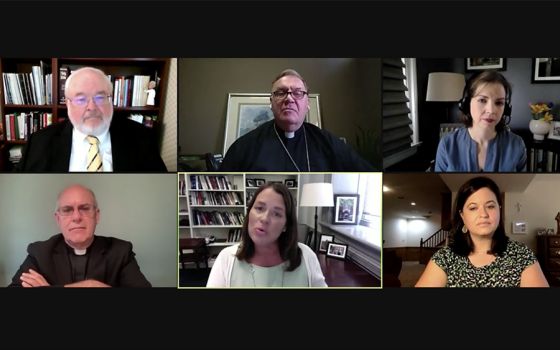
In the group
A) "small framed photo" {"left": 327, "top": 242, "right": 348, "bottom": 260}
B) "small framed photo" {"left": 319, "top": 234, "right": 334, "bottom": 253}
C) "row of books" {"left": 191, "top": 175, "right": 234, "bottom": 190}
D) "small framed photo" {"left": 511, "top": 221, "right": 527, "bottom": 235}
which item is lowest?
"small framed photo" {"left": 327, "top": 242, "right": 348, "bottom": 260}

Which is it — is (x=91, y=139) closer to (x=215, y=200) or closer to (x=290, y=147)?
(x=215, y=200)

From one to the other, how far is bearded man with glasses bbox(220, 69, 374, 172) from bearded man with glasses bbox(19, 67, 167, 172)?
0.70 m

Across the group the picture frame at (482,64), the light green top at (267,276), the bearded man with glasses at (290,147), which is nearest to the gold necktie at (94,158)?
the bearded man with glasses at (290,147)

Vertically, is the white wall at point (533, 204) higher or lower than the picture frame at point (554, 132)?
lower

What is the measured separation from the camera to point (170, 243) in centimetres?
520

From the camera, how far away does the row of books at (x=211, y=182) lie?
16.8ft

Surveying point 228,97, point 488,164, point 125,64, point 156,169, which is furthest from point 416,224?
point 125,64

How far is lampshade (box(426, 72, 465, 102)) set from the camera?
16.8 ft

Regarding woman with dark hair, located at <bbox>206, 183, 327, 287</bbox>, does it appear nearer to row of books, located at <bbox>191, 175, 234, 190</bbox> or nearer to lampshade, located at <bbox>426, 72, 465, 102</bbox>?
row of books, located at <bbox>191, 175, 234, 190</bbox>

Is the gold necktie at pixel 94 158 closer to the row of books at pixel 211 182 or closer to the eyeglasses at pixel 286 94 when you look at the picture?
the row of books at pixel 211 182

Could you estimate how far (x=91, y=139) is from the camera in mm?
5129

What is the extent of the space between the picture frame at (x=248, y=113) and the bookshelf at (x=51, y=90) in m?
0.57

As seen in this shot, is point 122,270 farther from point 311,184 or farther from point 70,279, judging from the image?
point 311,184

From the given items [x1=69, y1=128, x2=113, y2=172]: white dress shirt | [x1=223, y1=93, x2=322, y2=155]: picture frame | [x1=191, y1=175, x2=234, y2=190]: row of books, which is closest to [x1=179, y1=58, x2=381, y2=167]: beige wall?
[x1=223, y1=93, x2=322, y2=155]: picture frame
